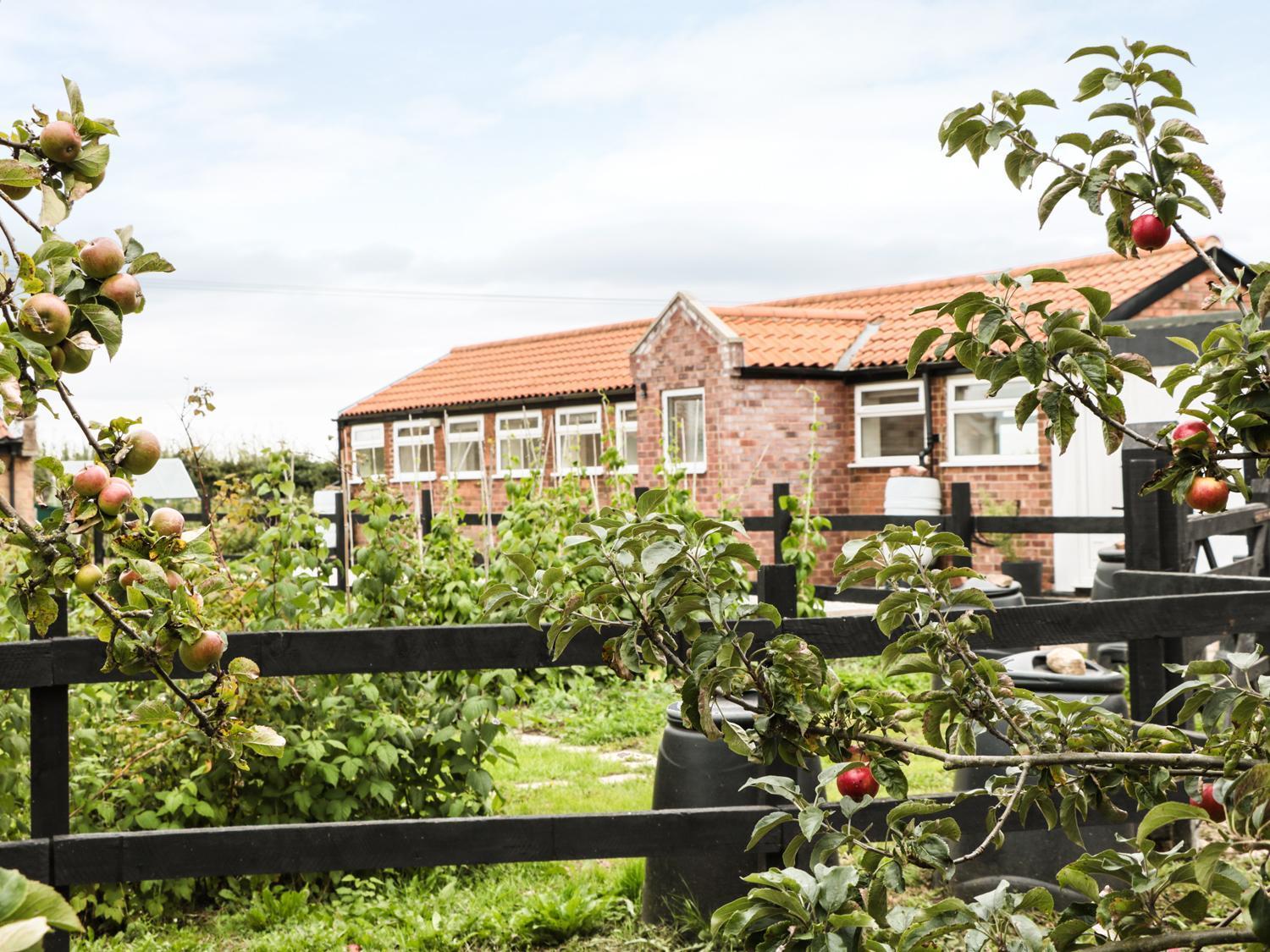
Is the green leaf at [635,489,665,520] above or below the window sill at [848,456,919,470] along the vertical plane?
below

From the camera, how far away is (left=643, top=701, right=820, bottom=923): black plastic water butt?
381 cm

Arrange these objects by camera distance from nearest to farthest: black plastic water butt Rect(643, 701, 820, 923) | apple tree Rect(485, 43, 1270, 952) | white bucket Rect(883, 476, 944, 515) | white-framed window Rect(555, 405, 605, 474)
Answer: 1. apple tree Rect(485, 43, 1270, 952)
2. black plastic water butt Rect(643, 701, 820, 923)
3. white bucket Rect(883, 476, 944, 515)
4. white-framed window Rect(555, 405, 605, 474)

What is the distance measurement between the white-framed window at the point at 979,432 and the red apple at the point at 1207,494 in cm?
1338

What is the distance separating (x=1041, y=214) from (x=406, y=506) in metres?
3.81

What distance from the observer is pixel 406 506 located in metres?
5.24

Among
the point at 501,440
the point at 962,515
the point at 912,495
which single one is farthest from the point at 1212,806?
the point at 501,440

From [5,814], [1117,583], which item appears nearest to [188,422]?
A: [5,814]

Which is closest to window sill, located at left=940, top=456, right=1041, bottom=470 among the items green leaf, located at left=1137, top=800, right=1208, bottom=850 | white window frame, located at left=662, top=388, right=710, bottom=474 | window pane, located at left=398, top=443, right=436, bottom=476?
white window frame, located at left=662, top=388, right=710, bottom=474

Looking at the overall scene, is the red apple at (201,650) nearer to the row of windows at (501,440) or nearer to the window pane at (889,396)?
the window pane at (889,396)

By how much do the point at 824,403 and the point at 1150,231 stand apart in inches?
572

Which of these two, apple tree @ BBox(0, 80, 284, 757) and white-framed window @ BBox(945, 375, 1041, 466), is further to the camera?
white-framed window @ BBox(945, 375, 1041, 466)

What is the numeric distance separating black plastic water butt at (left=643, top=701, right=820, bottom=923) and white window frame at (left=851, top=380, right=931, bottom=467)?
38.5ft

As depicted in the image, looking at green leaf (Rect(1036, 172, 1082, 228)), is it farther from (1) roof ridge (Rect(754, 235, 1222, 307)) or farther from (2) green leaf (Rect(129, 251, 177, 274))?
(1) roof ridge (Rect(754, 235, 1222, 307))

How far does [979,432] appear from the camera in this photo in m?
15.0
